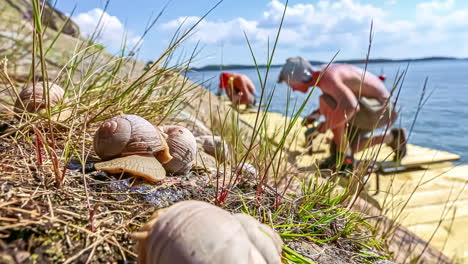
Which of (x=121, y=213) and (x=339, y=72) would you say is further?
(x=339, y=72)

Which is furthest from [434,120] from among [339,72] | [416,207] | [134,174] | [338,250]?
[134,174]

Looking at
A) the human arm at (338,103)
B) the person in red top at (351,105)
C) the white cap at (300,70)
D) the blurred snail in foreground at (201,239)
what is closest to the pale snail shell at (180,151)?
the blurred snail in foreground at (201,239)

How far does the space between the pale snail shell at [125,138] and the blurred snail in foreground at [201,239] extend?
50 centimetres

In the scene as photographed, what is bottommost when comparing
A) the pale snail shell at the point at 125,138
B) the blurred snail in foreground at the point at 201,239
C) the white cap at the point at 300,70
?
the blurred snail in foreground at the point at 201,239

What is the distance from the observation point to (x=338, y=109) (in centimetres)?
417

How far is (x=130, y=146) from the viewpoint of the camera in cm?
118

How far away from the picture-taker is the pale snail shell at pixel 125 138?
1.16m

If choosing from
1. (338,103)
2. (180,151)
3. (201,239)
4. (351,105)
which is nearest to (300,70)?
(338,103)

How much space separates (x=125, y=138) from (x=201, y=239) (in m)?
0.64

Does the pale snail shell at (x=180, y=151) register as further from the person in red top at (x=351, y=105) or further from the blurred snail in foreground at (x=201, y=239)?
the person in red top at (x=351, y=105)

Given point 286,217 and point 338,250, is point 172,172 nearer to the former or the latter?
point 286,217

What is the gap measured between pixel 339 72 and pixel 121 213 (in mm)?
3899

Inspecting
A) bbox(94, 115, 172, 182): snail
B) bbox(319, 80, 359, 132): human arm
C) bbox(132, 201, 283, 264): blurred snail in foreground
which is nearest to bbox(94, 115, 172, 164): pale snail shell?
bbox(94, 115, 172, 182): snail

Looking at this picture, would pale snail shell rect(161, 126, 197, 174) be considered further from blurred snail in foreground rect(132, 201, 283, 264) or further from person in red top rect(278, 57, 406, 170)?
person in red top rect(278, 57, 406, 170)
